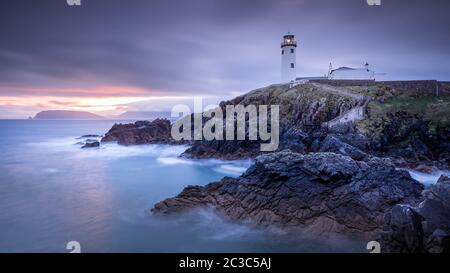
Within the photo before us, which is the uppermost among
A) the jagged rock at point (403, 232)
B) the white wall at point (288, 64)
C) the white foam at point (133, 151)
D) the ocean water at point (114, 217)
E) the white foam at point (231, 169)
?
the white wall at point (288, 64)

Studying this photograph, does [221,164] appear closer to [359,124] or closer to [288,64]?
[359,124]

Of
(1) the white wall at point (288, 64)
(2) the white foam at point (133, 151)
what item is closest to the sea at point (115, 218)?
(2) the white foam at point (133, 151)

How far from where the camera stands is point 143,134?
1542 inches

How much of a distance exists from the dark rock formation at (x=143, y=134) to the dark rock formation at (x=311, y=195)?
23.3 metres

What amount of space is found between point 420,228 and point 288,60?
32823 mm

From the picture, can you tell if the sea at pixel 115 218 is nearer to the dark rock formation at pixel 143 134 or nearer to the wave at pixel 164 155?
the wave at pixel 164 155

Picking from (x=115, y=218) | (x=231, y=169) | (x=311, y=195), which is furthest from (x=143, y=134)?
(x=311, y=195)

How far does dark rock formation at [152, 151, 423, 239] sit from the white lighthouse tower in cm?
2605

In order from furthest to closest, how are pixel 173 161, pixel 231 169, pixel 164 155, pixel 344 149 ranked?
pixel 164 155 < pixel 173 161 < pixel 231 169 < pixel 344 149

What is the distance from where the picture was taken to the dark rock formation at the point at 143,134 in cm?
3762

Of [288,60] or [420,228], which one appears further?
[288,60]
